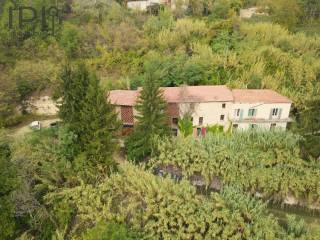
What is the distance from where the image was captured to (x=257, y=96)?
3247 centimetres

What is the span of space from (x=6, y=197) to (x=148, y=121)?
12.6 m

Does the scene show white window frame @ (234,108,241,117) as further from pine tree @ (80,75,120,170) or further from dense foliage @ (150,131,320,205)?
pine tree @ (80,75,120,170)

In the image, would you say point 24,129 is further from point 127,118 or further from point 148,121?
point 148,121

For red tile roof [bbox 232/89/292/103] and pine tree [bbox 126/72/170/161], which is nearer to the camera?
pine tree [bbox 126/72/170/161]

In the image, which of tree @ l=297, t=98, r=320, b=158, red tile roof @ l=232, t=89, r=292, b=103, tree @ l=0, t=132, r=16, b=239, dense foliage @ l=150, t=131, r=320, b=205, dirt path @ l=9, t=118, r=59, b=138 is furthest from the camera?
dirt path @ l=9, t=118, r=59, b=138

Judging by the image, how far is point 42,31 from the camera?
45.1 m

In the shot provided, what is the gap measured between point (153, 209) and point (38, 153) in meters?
10.0

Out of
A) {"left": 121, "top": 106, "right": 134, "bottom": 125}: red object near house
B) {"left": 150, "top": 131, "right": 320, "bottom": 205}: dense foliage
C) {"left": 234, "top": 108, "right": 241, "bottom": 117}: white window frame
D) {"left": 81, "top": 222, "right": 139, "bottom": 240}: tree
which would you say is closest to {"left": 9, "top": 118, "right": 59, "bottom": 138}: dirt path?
{"left": 121, "top": 106, "right": 134, "bottom": 125}: red object near house

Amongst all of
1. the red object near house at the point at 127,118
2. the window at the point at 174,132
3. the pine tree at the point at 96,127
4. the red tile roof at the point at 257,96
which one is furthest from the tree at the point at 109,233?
the red tile roof at the point at 257,96

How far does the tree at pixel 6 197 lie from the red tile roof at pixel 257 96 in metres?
21.6

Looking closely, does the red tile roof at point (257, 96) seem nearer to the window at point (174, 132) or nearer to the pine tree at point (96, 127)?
the window at point (174, 132)

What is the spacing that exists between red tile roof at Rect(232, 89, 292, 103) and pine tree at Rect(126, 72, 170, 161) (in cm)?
889

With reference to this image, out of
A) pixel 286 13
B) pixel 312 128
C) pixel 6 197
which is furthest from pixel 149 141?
pixel 286 13

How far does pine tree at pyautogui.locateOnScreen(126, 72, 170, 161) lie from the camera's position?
27.0 m
